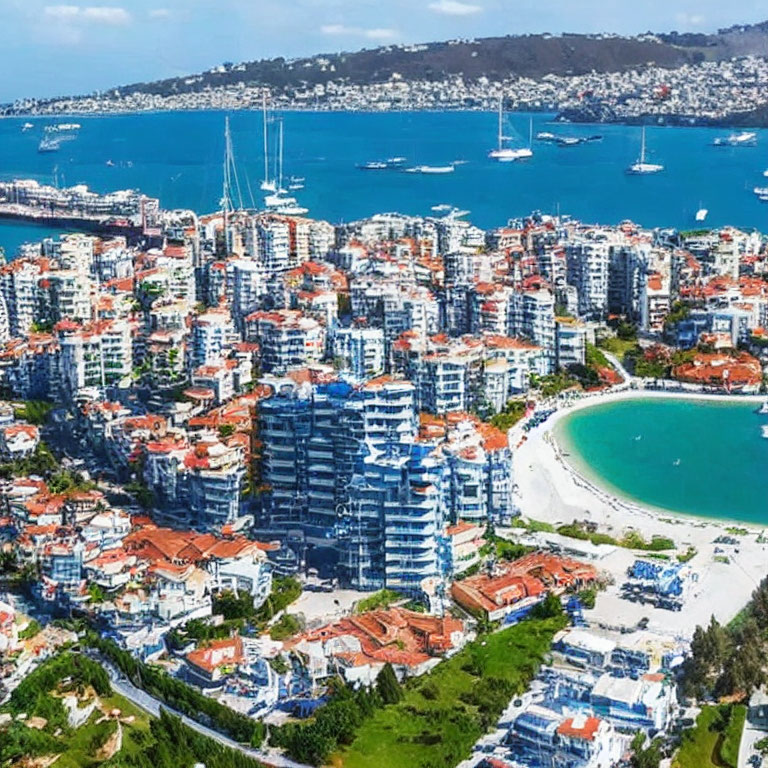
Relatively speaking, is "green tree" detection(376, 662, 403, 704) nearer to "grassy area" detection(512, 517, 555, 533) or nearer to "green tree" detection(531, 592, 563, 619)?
"green tree" detection(531, 592, 563, 619)

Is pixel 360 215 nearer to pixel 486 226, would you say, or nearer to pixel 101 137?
pixel 486 226

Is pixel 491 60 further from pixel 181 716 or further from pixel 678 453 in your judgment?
pixel 181 716

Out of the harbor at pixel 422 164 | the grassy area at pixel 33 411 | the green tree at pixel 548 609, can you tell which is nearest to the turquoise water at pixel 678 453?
the green tree at pixel 548 609

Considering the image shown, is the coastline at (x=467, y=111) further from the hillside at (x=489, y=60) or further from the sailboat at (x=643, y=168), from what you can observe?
the sailboat at (x=643, y=168)

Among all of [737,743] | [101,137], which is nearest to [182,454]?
[737,743]

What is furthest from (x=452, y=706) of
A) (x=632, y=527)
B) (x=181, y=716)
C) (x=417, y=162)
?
(x=417, y=162)

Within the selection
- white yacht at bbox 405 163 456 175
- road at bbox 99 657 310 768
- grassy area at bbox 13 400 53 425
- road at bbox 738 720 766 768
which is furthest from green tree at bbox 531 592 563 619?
white yacht at bbox 405 163 456 175
